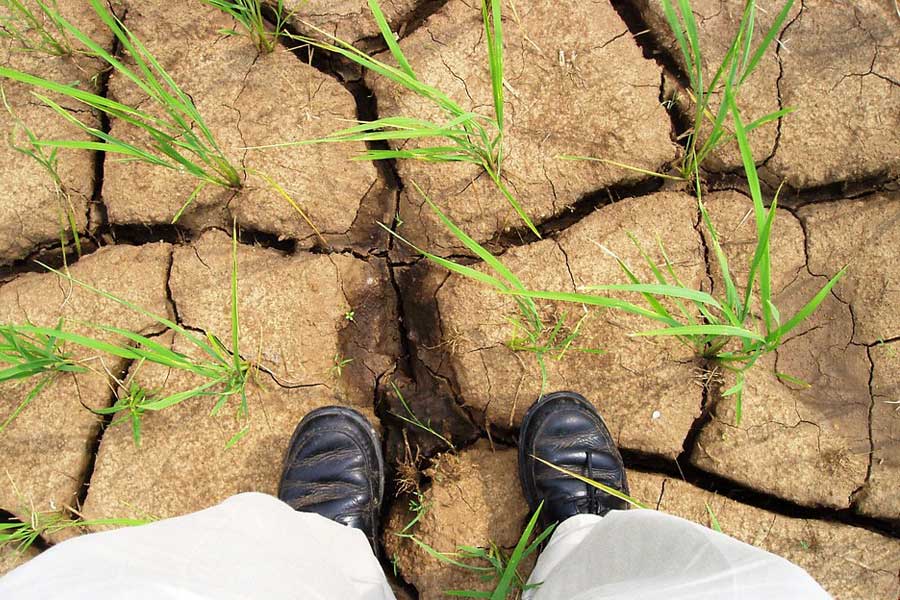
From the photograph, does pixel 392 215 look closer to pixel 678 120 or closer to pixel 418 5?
pixel 418 5

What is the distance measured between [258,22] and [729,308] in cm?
150

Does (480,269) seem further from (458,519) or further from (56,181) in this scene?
(56,181)

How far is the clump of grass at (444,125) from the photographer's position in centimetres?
139

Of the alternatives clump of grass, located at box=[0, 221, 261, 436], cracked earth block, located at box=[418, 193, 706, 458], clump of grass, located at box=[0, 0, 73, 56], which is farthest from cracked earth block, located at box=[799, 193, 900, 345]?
clump of grass, located at box=[0, 0, 73, 56]

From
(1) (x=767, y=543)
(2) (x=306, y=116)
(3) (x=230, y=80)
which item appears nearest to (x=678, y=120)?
(2) (x=306, y=116)

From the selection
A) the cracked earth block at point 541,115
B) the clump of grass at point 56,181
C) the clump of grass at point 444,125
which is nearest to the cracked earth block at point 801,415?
the cracked earth block at point 541,115

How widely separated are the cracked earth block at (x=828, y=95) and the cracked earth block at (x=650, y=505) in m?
0.98

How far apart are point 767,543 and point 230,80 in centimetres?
206

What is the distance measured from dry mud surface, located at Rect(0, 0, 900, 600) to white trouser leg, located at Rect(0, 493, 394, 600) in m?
0.32

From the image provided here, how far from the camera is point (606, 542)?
1.26 m

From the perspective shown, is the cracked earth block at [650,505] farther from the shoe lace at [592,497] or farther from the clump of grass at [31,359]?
the clump of grass at [31,359]

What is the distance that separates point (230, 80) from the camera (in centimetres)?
179

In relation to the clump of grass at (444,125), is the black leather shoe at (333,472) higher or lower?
lower

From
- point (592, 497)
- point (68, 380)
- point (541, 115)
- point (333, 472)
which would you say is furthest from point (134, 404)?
point (541, 115)
